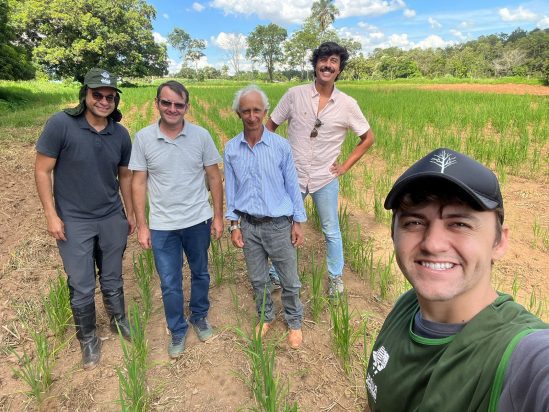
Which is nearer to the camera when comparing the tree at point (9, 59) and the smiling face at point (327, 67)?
the smiling face at point (327, 67)

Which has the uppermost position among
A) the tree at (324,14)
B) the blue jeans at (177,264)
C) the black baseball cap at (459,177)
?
the tree at (324,14)

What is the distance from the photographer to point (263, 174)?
1.97 metres

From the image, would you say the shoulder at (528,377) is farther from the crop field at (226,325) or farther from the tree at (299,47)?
the tree at (299,47)

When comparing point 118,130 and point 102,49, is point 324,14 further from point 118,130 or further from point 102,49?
point 118,130

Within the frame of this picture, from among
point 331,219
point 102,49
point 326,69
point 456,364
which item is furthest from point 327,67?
point 102,49

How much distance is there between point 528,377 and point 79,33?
34.8m

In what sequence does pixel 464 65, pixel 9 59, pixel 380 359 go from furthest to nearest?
pixel 464 65 < pixel 9 59 < pixel 380 359

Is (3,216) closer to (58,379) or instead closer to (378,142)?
(58,379)

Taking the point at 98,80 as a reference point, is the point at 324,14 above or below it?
above

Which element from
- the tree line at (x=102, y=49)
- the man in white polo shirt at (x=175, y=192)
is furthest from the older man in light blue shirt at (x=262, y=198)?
the tree line at (x=102, y=49)

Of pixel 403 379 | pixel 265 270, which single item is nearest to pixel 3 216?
pixel 265 270

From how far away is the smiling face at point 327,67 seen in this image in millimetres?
2299

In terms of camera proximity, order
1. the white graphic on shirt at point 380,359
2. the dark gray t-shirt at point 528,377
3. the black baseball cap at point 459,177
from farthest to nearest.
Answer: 1. the white graphic on shirt at point 380,359
2. the black baseball cap at point 459,177
3. the dark gray t-shirt at point 528,377

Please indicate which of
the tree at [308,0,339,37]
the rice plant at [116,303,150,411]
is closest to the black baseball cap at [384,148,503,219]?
the rice plant at [116,303,150,411]
